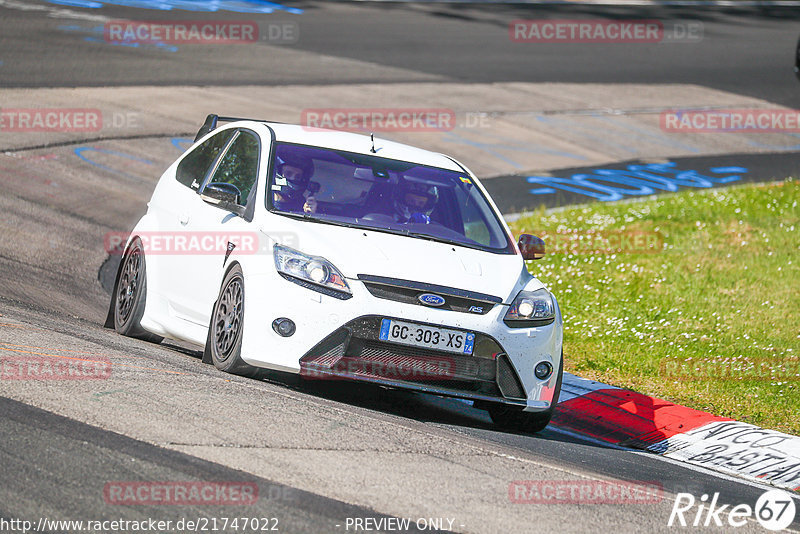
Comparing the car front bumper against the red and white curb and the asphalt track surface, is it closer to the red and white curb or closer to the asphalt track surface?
the asphalt track surface

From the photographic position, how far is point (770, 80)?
27.2 m

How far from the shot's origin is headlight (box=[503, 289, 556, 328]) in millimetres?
7145

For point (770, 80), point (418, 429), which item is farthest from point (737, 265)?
point (770, 80)

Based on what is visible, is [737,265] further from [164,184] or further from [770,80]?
[770,80]

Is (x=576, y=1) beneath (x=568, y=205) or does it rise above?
above

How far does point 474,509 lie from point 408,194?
10.6 feet

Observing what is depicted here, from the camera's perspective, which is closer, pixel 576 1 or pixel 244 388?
pixel 244 388

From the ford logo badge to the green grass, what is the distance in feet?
9.34

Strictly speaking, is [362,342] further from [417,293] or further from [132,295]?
[132,295]

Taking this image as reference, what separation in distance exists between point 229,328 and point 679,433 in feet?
10.4
